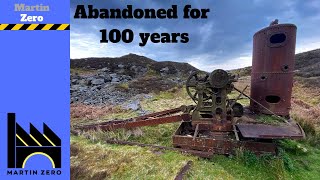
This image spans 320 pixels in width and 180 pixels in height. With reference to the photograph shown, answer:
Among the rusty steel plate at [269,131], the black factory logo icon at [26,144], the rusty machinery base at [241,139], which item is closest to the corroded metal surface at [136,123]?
the rusty machinery base at [241,139]

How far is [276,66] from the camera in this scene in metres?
6.95

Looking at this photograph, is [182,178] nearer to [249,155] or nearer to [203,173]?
[203,173]

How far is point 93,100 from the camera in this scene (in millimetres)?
17688

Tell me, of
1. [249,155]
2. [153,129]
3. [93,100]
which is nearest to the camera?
[249,155]

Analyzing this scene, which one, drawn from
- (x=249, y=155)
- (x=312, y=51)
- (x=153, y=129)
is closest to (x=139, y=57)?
(x=312, y=51)

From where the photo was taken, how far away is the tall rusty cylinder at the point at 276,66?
6848 mm

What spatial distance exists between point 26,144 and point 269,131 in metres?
4.85

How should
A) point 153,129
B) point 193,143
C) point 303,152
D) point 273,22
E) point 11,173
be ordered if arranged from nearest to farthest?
1. point 11,173
2. point 193,143
3. point 303,152
4. point 273,22
5. point 153,129

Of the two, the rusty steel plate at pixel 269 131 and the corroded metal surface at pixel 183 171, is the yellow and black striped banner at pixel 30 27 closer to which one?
the corroded metal surface at pixel 183 171

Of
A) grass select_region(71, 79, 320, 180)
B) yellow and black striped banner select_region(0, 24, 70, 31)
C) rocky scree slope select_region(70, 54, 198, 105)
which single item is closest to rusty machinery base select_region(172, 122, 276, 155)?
grass select_region(71, 79, 320, 180)

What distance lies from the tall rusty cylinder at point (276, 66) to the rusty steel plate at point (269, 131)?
1106 millimetres

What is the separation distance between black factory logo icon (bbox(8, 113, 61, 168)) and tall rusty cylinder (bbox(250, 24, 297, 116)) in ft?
18.1

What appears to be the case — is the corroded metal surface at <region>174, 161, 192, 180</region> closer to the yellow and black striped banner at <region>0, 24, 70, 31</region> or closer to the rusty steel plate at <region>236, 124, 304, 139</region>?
the rusty steel plate at <region>236, 124, 304, 139</region>

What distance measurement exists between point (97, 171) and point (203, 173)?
2.34 m
